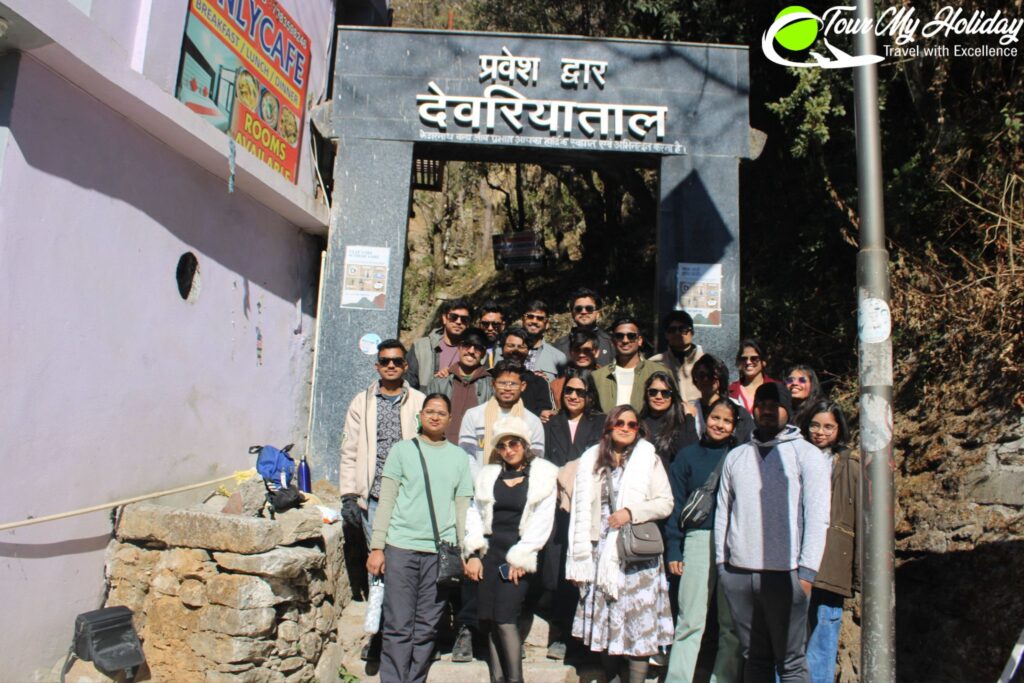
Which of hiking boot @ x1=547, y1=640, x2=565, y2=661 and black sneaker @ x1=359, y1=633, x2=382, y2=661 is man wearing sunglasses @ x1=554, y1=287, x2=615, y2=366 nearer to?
hiking boot @ x1=547, y1=640, x2=565, y2=661

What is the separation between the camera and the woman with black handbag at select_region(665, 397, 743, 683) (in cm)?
455

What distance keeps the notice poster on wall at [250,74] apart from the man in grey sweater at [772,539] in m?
4.79

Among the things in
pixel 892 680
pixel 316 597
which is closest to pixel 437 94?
pixel 316 597

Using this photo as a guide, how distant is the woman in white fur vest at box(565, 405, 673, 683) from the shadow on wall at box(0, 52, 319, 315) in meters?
3.64

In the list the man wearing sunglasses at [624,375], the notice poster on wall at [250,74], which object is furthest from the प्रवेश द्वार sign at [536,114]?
the man wearing sunglasses at [624,375]

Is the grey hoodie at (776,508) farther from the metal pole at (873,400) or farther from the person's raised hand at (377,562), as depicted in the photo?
the person's raised hand at (377,562)

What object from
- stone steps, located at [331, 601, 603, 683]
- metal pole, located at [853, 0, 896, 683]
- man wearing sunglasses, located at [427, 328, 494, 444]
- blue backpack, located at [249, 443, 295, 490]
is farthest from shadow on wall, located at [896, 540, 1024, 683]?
blue backpack, located at [249, 443, 295, 490]

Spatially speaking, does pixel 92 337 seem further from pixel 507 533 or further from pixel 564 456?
pixel 564 456

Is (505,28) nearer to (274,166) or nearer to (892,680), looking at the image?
(274,166)

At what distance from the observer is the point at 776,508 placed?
13.8 feet

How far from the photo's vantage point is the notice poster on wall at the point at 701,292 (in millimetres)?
7121

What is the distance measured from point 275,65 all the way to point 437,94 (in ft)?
5.13

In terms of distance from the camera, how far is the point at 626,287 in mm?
12242

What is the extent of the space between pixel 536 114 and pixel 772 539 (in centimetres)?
479
